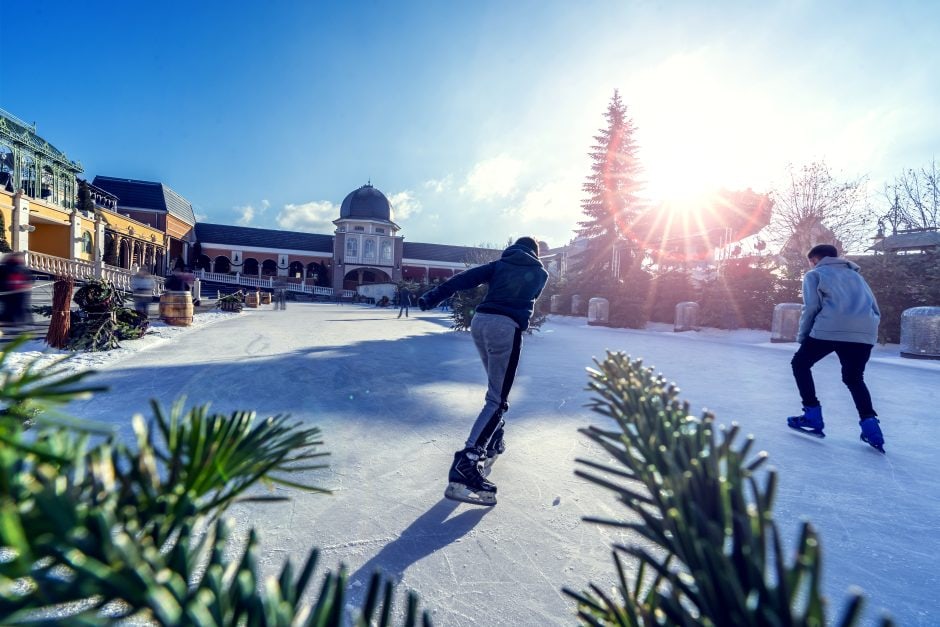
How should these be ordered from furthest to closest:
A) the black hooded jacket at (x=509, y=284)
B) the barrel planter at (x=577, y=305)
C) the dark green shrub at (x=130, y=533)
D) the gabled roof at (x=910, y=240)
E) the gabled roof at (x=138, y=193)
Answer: the gabled roof at (x=138, y=193), the gabled roof at (x=910, y=240), the barrel planter at (x=577, y=305), the black hooded jacket at (x=509, y=284), the dark green shrub at (x=130, y=533)

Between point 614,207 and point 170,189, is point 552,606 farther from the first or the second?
point 170,189

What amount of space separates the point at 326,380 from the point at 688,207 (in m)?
27.1

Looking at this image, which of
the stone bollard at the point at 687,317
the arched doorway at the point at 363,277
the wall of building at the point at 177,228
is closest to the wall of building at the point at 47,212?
the wall of building at the point at 177,228

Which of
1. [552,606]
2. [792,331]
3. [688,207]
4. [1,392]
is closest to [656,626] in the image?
[1,392]

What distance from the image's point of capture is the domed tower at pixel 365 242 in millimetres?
44344

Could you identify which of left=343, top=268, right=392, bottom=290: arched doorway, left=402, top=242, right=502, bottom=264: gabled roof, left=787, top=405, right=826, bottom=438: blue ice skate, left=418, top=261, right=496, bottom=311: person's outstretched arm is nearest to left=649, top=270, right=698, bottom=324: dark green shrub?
left=787, top=405, right=826, bottom=438: blue ice skate

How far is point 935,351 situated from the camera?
894 centimetres

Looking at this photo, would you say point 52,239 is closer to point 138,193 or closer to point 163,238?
point 163,238

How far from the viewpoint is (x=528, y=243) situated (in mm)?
3408

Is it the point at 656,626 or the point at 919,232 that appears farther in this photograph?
the point at 919,232

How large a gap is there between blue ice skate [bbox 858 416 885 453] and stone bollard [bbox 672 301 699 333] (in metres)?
11.6

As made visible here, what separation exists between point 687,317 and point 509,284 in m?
13.7

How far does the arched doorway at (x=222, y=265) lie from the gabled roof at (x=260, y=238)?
5.52ft

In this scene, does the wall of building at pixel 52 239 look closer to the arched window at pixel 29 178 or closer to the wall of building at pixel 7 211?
the arched window at pixel 29 178
